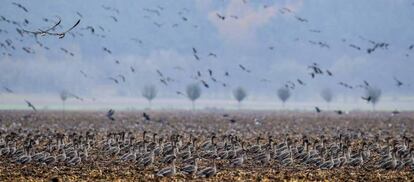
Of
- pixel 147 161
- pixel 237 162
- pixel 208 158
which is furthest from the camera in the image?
pixel 208 158

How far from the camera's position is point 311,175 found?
31172 millimetres

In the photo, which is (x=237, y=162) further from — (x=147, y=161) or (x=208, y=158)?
(x=208, y=158)

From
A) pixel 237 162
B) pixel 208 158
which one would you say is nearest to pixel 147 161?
pixel 237 162

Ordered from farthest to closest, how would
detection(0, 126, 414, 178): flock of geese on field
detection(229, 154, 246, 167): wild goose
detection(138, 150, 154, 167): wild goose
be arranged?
1. detection(229, 154, 246, 167): wild goose
2. detection(138, 150, 154, 167): wild goose
3. detection(0, 126, 414, 178): flock of geese on field

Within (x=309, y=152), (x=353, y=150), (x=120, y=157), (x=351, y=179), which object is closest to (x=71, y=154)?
(x=120, y=157)

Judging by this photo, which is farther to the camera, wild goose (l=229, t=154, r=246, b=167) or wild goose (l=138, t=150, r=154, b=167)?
wild goose (l=229, t=154, r=246, b=167)

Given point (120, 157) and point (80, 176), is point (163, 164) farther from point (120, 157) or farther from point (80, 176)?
point (80, 176)

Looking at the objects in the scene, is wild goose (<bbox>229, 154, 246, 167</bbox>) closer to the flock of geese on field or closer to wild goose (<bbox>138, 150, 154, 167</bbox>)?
the flock of geese on field

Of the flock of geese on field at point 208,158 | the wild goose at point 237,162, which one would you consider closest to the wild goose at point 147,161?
the flock of geese on field at point 208,158

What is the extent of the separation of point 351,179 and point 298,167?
533cm

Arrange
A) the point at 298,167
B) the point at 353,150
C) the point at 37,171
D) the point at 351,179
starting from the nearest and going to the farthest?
the point at 351,179 < the point at 37,171 < the point at 298,167 < the point at 353,150

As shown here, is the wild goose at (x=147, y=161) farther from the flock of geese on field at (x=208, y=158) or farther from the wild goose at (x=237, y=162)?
the wild goose at (x=237, y=162)

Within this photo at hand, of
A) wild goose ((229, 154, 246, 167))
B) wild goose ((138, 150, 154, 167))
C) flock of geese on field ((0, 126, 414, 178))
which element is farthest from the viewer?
wild goose ((229, 154, 246, 167))

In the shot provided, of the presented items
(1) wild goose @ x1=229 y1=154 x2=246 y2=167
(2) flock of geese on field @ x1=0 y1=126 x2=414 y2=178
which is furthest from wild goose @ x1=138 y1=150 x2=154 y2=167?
(1) wild goose @ x1=229 y1=154 x2=246 y2=167
